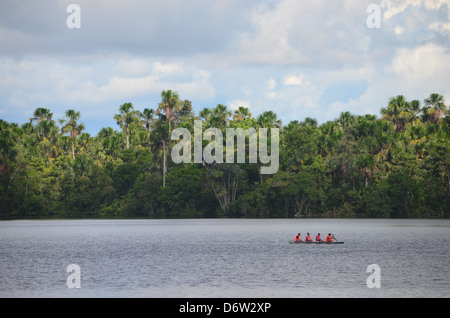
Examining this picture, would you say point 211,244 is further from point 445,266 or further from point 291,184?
point 291,184

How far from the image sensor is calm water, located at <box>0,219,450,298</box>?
27.9 m

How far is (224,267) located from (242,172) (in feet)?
230

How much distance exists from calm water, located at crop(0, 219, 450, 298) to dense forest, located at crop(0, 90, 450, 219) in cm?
3845

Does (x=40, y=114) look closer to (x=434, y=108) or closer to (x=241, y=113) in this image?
(x=241, y=113)

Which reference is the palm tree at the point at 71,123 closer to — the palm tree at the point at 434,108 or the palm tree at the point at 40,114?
the palm tree at the point at 40,114

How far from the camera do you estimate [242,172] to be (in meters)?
106

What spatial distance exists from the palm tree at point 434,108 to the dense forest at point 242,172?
178 millimetres

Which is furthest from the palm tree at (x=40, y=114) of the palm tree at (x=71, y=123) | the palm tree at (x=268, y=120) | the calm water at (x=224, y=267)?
the calm water at (x=224, y=267)

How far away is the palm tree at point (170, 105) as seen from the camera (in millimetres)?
122438

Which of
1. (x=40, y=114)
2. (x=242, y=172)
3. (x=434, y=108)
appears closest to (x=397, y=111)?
(x=434, y=108)
